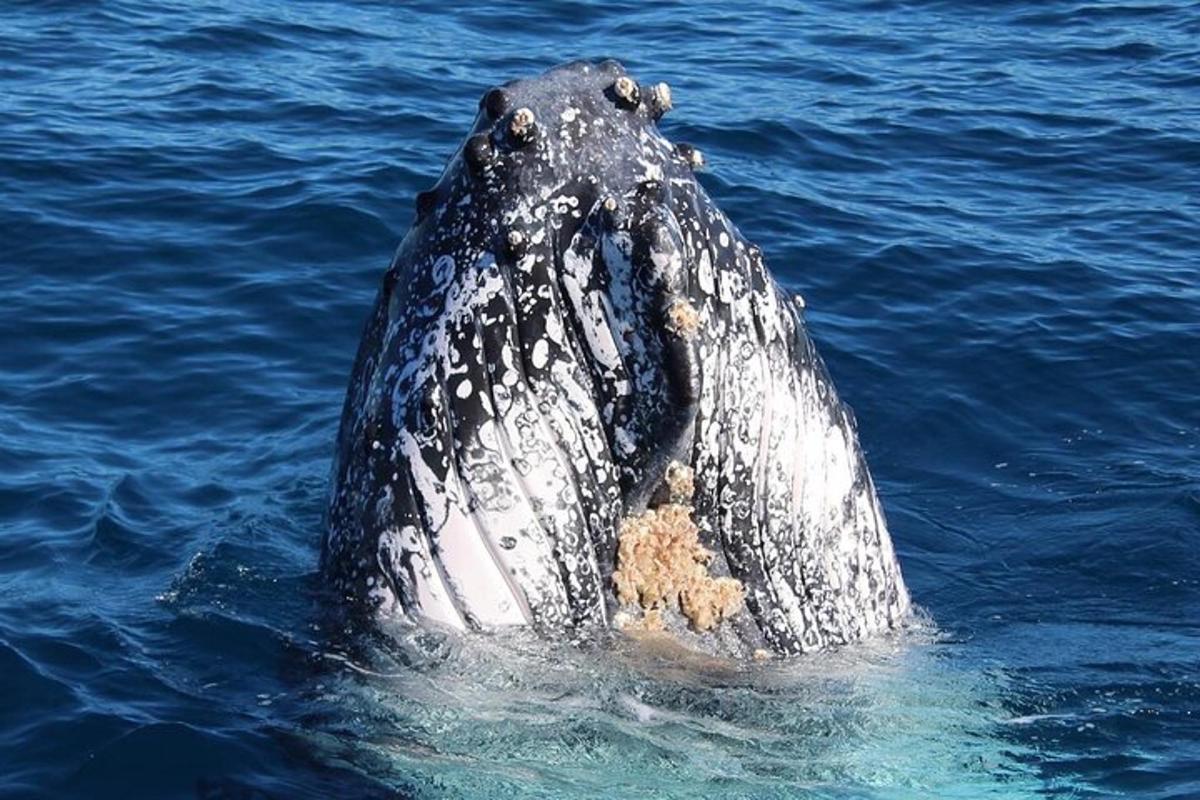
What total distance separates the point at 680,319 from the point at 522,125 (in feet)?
3.05

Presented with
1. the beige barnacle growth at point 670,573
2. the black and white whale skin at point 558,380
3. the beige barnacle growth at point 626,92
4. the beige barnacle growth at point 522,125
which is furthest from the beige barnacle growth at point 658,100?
the beige barnacle growth at point 670,573

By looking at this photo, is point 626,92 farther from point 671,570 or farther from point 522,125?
point 671,570

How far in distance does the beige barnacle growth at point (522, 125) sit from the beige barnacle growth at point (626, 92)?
0.36m

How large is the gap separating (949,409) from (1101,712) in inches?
211

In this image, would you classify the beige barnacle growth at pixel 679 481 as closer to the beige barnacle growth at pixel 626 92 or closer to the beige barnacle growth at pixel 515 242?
the beige barnacle growth at pixel 515 242

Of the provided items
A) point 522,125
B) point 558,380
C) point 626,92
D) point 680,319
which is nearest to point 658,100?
point 626,92

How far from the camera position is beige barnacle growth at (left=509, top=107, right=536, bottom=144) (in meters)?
7.18

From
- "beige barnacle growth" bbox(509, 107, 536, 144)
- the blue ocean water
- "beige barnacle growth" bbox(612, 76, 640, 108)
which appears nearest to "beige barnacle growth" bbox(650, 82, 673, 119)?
"beige barnacle growth" bbox(612, 76, 640, 108)

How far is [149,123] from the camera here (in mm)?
19484

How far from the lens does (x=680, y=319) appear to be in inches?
276

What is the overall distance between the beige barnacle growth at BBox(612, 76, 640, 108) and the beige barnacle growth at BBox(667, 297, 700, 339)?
2.78 ft

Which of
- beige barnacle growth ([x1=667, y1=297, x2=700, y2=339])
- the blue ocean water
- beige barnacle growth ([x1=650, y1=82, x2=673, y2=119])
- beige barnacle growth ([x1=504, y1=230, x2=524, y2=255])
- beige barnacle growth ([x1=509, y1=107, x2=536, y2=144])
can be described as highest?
beige barnacle growth ([x1=650, y1=82, x2=673, y2=119])

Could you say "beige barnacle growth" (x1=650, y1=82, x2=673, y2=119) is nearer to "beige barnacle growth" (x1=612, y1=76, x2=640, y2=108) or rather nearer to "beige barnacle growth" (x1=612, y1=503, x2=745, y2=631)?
"beige barnacle growth" (x1=612, y1=76, x2=640, y2=108)

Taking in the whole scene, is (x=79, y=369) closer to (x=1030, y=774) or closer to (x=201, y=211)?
(x=201, y=211)
